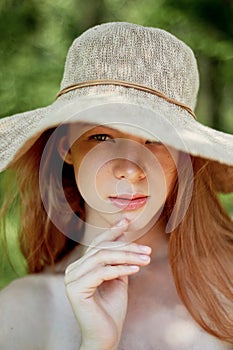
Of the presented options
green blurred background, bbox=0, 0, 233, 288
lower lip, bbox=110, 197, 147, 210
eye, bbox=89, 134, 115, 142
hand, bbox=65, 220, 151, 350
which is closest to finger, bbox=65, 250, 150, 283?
hand, bbox=65, 220, 151, 350

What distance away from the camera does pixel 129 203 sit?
1.26 m

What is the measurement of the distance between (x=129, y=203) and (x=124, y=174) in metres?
0.05

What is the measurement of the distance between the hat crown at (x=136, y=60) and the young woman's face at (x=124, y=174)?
0.11 metres

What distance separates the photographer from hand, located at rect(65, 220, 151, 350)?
1192 millimetres

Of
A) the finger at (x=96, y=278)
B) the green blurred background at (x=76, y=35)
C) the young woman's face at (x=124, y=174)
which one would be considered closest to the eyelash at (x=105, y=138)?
the young woman's face at (x=124, y=174)

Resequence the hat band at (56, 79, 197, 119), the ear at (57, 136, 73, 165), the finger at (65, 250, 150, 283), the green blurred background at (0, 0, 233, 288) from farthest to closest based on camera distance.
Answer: the green blurred background at (0, 0, 233, 288), the ear at (57, 136, 73, 165), the hat band at (56, 79, 197, 119), the finger at (65, 250, 150, 283)

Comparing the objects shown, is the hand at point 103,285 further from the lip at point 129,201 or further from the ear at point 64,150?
the ear at point 64,150

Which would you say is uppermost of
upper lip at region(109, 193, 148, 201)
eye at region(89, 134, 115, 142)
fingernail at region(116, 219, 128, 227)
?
eye at region(89, 134, 115, 142)

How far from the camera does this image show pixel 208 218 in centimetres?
144

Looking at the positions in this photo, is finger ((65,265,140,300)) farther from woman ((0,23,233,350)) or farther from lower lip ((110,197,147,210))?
lower lip ((110,197,147,210))

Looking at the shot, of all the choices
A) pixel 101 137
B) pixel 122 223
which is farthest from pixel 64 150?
pixel 122 223

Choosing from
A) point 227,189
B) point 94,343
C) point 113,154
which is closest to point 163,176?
point 113,154

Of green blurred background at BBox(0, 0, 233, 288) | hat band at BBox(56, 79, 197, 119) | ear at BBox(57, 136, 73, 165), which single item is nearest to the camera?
hat band at BBox(56, 79, 197, 119)

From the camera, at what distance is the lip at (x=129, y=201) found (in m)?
1.26
